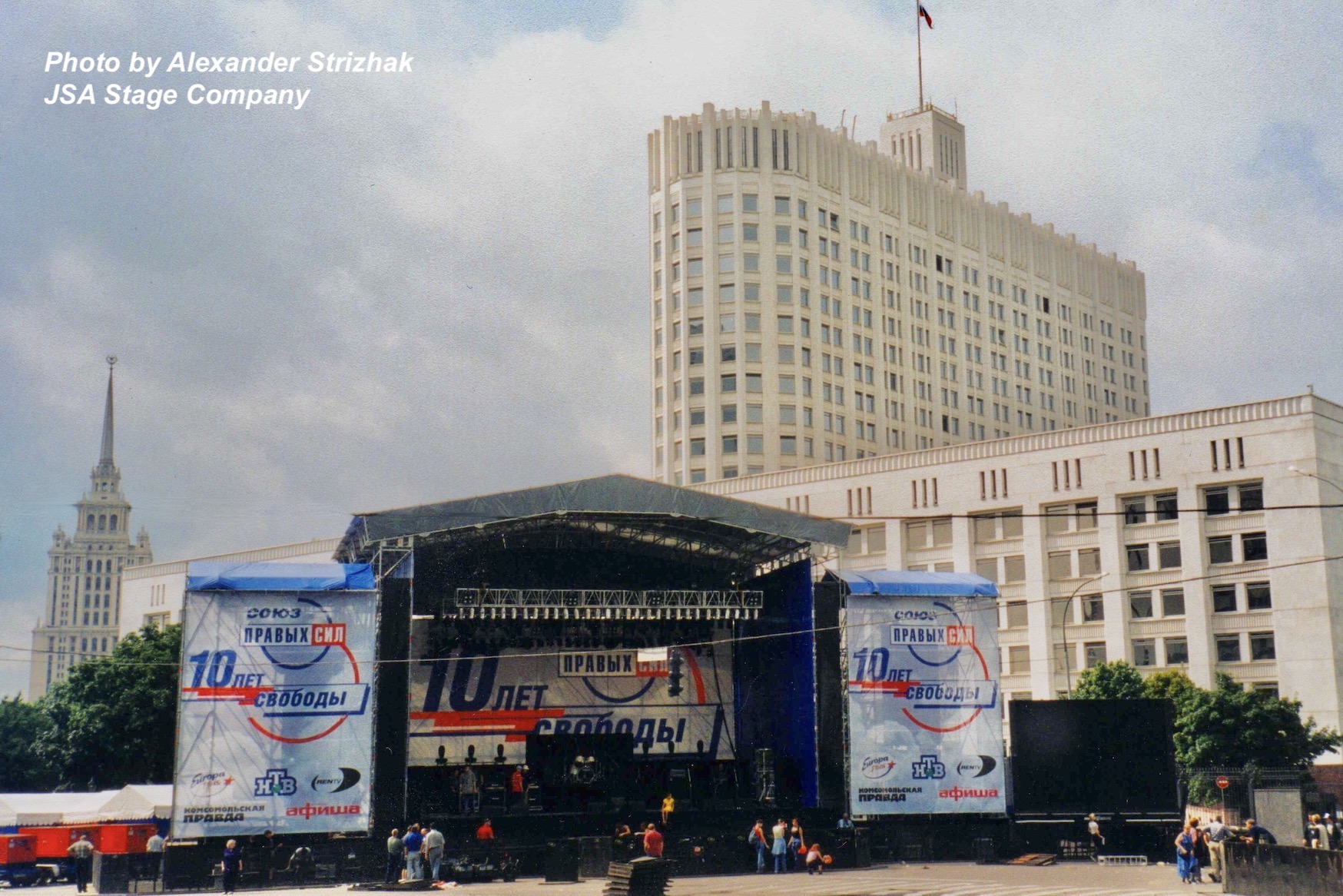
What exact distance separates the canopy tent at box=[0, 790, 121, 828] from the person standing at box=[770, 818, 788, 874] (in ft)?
59.1

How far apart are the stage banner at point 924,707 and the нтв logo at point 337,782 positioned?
40.0 feet

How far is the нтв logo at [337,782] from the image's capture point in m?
33.7

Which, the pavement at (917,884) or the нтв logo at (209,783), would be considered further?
the нтв logo at (209,783)

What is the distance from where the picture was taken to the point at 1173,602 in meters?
64.8

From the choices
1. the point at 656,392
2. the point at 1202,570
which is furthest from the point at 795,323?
the point at 1202,570

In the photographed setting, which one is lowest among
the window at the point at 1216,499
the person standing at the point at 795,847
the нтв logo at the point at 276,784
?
the person standing at the point at 795,847

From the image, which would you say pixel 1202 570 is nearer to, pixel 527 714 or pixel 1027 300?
pixel 527 714

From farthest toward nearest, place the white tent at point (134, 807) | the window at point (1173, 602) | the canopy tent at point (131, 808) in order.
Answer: the window at point (1173, 602) → the white tent at point (134, 807) → the canopy tent at point (131, 808)

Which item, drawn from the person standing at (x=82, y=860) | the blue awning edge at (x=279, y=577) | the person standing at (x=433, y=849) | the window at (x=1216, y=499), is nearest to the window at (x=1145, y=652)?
the window at (x=1216, y=499)

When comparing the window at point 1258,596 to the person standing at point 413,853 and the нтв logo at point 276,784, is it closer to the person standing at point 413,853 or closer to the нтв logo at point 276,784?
the person standing at point 413,853

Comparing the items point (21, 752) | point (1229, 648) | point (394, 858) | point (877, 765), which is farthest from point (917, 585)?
point (21, 752)

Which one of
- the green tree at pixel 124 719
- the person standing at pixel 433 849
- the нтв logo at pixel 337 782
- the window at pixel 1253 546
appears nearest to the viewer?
the person standing at pixel 433 849

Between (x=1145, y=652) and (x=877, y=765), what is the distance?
32.4m

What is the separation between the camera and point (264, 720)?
33.8m
